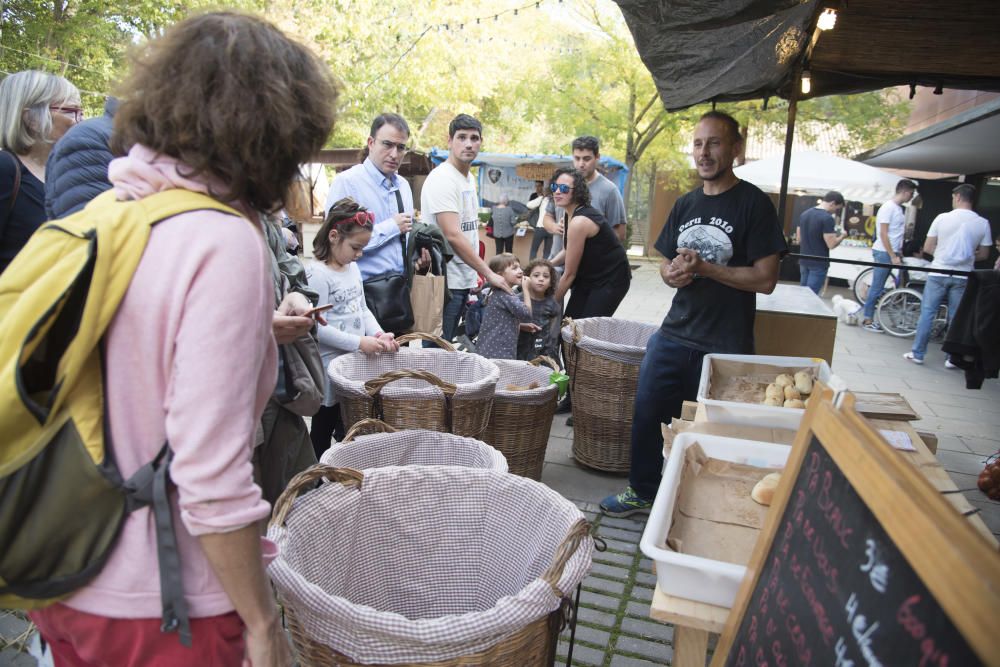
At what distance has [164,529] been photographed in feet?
3.53

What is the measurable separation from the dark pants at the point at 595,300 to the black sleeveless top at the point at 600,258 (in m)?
0.04

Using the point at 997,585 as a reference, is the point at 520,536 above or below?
below

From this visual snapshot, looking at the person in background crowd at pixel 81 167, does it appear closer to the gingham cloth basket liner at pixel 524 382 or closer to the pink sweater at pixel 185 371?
the pink sweater at pixel 185 371

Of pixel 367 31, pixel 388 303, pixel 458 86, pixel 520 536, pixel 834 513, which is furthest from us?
pixel 458 86

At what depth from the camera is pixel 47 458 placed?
102cm

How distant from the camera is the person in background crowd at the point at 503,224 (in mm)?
15250

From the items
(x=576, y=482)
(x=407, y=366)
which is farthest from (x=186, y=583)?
(x=576, y=482)

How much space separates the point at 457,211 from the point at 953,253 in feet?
21.6

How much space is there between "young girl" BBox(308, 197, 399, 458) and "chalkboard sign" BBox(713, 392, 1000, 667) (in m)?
2.38

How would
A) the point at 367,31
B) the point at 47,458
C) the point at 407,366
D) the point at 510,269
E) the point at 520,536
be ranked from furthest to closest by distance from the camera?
the point at 367,31, the point at 510,269, the point at 407,366, the point at 520,536, the point at 47,458

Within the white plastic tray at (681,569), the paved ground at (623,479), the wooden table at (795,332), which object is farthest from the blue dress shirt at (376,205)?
the white plastic tray at (681,569)

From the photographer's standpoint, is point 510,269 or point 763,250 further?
point 510,269

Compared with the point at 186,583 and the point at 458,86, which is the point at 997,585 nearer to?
the point at 186,583

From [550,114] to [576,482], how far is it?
14493 millimetres
